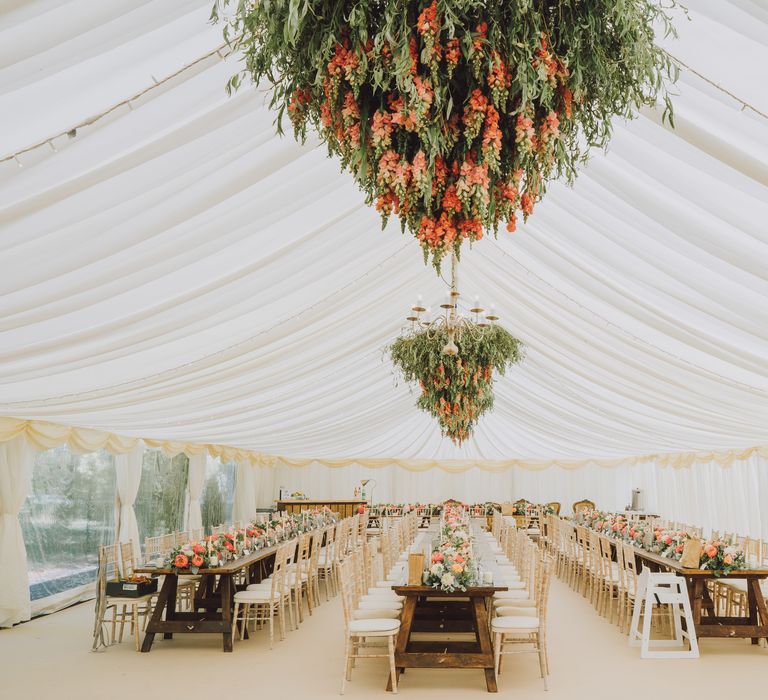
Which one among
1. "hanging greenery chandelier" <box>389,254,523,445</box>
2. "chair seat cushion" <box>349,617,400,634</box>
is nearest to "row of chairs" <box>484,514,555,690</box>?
"chair seat cushion" <box>349,617,400,634</box>

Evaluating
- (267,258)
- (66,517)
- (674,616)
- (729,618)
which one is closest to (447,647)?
(674,616)

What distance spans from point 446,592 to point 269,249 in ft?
10.9

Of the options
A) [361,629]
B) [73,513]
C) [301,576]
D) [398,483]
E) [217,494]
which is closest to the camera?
[361,629]

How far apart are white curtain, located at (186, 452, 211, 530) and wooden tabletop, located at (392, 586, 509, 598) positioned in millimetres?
9100

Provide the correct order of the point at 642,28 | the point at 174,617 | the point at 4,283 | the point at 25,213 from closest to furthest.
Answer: the point at 642,28 → the point at 25,213 → the point at 4,283 → the point at 174,617

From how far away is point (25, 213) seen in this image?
10.8 ft

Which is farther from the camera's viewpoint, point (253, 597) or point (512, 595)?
point (253, 597)

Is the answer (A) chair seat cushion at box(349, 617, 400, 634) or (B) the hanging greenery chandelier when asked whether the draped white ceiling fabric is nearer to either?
(B) the hanging greenery chandelier

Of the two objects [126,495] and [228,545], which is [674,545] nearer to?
[228,545]

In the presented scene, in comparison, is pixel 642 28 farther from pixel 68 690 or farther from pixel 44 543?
pixel 44 543

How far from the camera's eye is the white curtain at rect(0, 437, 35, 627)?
857 centimetres

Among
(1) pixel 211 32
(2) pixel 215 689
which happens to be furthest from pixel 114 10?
(2) pixel 215 689

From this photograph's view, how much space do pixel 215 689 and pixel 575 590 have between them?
24.5 ft

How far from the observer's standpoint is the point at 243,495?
60.6 feet
